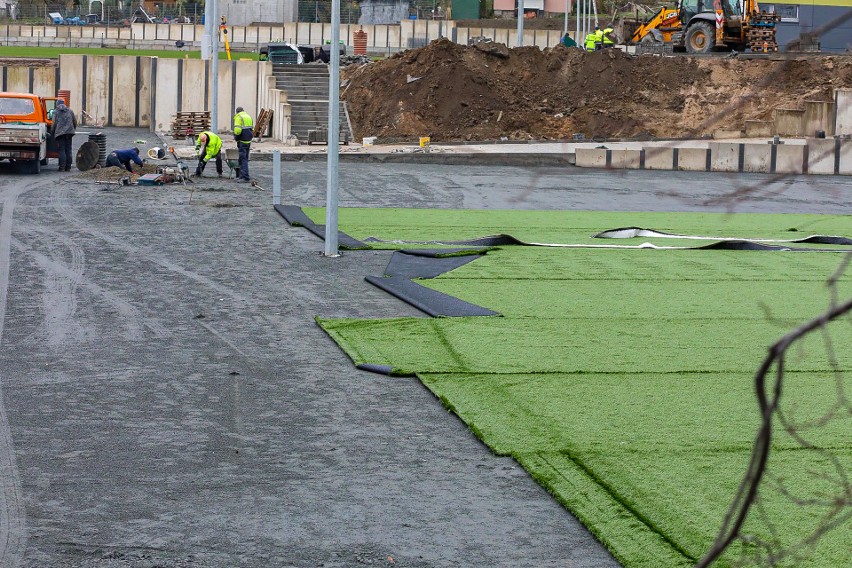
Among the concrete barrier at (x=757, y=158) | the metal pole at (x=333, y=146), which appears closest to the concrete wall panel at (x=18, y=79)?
the concrete barrier at (x=757, y=158)

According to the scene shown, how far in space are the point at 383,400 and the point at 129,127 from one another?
4024 centimetres

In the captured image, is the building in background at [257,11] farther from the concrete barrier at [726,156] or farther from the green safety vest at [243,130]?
the green safety vest at [243,130]

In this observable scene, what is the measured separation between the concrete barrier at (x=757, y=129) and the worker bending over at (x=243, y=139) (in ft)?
76.6

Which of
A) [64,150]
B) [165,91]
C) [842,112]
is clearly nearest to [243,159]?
[64,150]

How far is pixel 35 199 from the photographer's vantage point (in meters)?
24.3

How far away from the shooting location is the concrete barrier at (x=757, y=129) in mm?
44438

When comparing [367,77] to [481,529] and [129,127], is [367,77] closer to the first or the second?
[129,127]

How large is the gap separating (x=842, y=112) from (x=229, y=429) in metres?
40.3

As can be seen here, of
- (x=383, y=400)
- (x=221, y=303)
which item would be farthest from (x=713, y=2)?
(x=383, y=400)

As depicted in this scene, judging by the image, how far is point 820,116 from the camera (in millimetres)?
44719

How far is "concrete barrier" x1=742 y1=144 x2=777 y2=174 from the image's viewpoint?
34.4 meters

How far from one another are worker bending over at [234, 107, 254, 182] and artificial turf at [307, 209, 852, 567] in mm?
9864

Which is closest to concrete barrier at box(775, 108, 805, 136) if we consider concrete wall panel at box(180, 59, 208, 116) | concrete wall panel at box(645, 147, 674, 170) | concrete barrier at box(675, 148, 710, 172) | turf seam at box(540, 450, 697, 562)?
concrete wall panel at box(645, 147, 674, 170)

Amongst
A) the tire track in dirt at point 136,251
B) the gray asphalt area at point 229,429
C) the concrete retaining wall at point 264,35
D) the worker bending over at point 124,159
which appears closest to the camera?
the gray asphalt area at point 229,429
